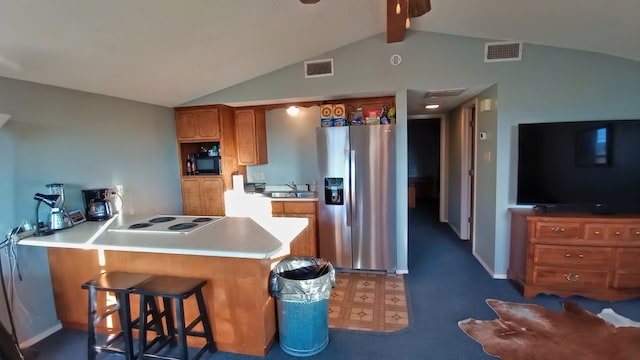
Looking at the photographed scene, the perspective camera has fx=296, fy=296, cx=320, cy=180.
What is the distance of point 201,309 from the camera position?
86.0 inches

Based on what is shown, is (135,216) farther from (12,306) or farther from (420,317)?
(420,317)

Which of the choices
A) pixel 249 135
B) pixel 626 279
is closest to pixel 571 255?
pixel 626 279

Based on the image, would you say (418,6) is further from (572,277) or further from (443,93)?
(572,277)

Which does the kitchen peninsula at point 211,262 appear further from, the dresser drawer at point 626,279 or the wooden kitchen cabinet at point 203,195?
Answer: the dresser drawer at point 626,279

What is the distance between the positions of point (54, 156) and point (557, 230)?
15.2ft

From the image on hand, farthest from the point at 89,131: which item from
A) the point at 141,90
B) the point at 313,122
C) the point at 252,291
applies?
the point at 313,122

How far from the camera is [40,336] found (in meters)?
2.50

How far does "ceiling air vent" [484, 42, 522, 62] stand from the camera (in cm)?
311

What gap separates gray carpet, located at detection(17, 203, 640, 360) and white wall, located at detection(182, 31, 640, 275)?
403 mm

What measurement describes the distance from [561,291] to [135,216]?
4.34m

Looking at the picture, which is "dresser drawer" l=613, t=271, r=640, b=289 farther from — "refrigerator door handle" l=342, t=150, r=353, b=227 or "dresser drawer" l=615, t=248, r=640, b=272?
"refrigerator door handle" l=342, t=150, r=353, b=227

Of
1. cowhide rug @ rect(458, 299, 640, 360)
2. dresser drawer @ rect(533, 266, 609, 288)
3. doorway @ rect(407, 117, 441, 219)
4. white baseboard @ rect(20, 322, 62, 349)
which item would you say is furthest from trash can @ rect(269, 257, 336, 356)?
doorway @ rect(407, 117, 441, 219)

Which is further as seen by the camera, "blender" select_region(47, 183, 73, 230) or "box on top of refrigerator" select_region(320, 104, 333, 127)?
"box on top of refrigerator" select_region(320, 104, 333, 127)

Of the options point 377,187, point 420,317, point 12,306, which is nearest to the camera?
point 12,306
